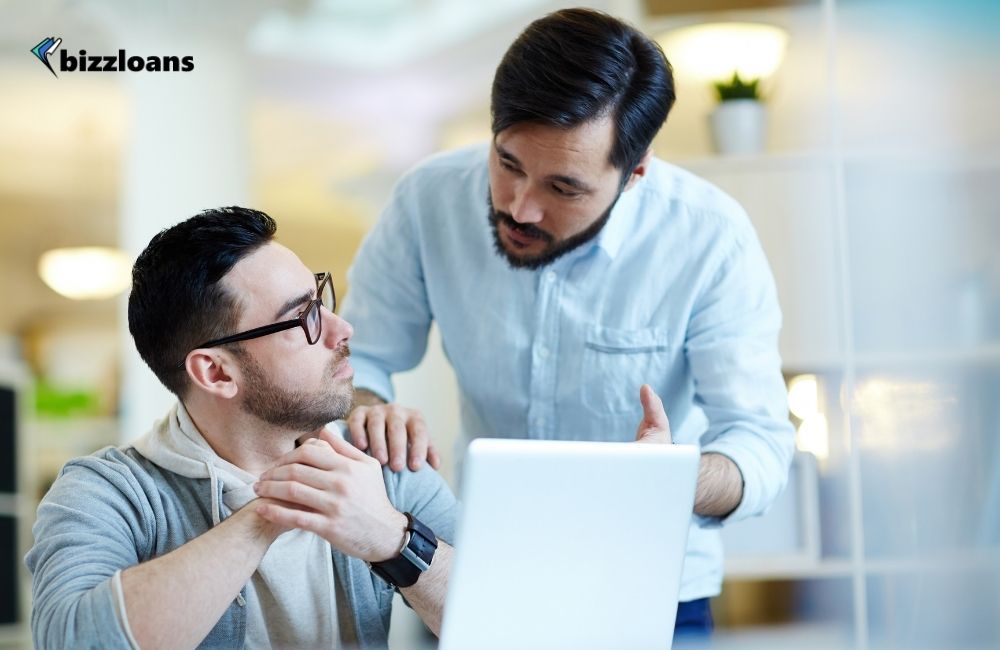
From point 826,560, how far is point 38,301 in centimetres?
371

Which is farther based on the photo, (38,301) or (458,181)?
(38,301)

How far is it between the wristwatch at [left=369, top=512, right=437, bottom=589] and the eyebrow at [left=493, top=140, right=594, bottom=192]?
A: 518 millimetres

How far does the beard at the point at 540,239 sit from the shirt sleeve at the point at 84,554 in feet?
1.95

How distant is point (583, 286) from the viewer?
1755 millimetres

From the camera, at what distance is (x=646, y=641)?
1.09 metres

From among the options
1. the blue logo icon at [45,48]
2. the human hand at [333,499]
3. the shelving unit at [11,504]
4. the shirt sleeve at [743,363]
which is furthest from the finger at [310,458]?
the shelving unit at [11,504]

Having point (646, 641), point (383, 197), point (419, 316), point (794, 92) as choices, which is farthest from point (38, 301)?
point (646, 641)

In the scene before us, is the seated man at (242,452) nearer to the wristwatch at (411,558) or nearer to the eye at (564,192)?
the wristwatch at (411,558)

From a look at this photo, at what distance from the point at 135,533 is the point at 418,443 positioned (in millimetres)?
362

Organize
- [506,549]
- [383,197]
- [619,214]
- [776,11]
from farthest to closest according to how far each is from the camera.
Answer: [383,197]
[776,11]
[619,214]
[506,549]

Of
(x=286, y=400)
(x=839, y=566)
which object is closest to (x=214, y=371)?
(x=286, y=400)

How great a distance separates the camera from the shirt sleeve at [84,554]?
1140 mm

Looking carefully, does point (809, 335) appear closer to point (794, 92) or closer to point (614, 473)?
point (794, 92)

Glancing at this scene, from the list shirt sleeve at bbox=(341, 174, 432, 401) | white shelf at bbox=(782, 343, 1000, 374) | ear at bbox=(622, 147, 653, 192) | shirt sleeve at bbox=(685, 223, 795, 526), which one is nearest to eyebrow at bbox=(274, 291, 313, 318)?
shirt sleeve at bbox=(341, 174, 432, 401)
